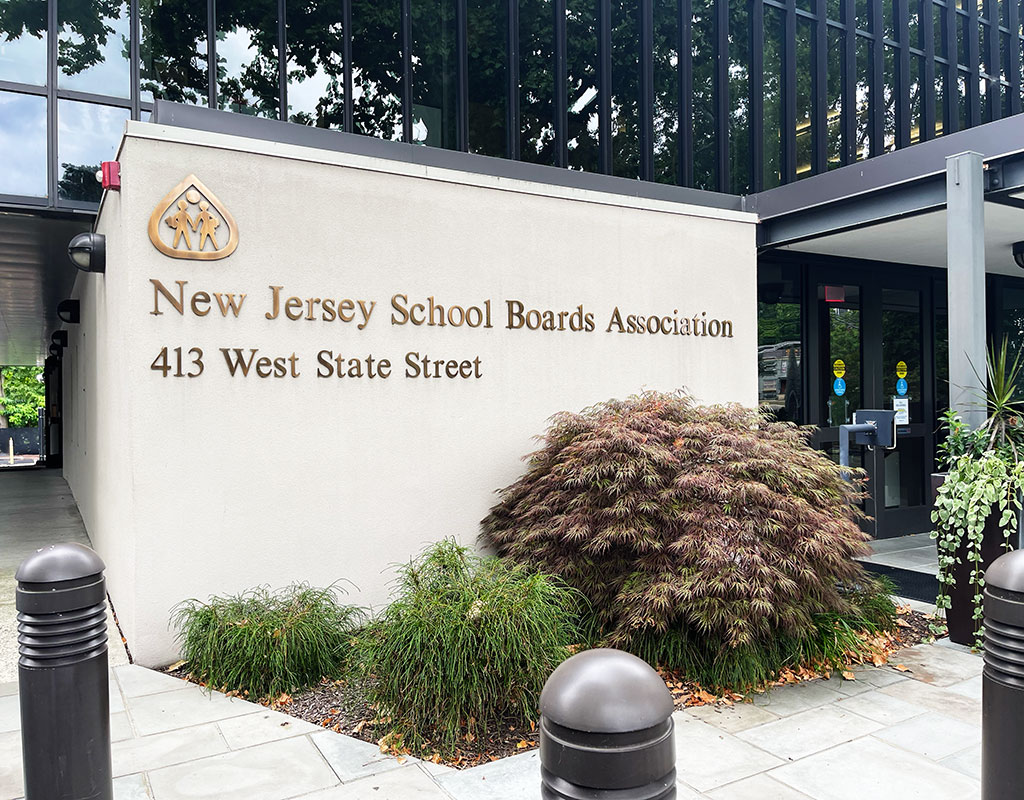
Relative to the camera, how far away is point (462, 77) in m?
10.5

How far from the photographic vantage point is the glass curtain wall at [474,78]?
10227 mm

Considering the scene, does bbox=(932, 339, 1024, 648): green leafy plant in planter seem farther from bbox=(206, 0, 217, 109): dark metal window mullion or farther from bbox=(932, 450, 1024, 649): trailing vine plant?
bbox=(206, 0, 217, 109): dark metal window mullion

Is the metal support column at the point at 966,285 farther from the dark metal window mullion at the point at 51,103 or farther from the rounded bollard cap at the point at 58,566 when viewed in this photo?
the dark metal window mullion at the point at 51,103

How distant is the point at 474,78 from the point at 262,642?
27.1ft

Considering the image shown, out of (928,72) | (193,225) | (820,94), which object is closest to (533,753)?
(193,225)

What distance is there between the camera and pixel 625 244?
7465 mm

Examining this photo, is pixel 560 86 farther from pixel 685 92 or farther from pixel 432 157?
pixel 432 157

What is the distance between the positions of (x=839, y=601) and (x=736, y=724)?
1391 mm

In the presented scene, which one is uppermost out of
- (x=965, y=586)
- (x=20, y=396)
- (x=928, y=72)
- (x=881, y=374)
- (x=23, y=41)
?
(x=928, y=72)

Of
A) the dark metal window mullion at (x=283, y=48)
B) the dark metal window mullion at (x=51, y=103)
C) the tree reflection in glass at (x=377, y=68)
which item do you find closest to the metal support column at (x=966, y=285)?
the tree reflection in glass at (x=377, y=68)

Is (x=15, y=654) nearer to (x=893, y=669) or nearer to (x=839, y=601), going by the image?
(x=839, y=601)

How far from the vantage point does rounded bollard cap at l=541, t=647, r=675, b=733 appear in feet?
6.60

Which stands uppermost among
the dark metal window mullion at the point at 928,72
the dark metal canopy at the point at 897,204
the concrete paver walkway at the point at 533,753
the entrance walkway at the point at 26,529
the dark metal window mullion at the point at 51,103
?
the dark metal window mullion at the point at 928,72

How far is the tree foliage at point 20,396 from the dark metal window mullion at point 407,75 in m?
45.3
